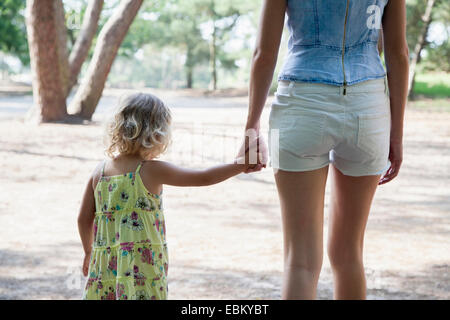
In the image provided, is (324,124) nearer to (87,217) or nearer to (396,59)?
(396,59)

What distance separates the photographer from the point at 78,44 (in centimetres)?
1208

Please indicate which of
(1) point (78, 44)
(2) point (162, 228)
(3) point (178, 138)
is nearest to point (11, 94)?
(1) point (78, 44)

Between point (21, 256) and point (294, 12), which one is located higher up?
point (294, 12)

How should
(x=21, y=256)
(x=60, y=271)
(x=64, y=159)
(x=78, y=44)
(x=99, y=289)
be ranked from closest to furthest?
(x=99, y=289), (x=60, y=271), (x=21, y=256), (x=64, y=159), (x=78, y=44)

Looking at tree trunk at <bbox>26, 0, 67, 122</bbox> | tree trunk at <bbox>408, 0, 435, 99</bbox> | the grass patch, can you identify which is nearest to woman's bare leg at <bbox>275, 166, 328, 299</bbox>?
A: tree trunk at <bbox>26, 0, 67, 122</bbox>

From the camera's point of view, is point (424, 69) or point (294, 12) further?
point (424, 69)

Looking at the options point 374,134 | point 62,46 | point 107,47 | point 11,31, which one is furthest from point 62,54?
point 11,31

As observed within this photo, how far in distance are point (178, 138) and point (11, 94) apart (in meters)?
15.2

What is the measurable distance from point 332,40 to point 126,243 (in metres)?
0.97

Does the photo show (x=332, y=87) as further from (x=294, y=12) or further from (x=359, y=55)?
(x=294, y=12)

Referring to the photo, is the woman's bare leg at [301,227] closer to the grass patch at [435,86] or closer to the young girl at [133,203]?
the young girl at [133,203]

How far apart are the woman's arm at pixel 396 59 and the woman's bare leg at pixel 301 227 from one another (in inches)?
12.2

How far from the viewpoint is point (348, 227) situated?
1.96 m
